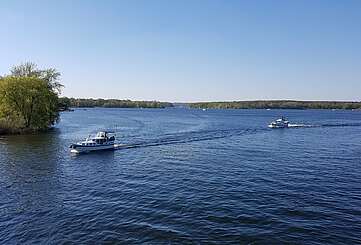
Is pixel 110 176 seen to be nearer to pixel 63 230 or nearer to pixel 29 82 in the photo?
pixel 63 230

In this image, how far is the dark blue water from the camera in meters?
23.3

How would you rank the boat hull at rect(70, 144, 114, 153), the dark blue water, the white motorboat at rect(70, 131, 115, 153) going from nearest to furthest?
1. the dark blue water
2. the boat hull at rect(70, 144, 114, 153)
3. the white motorboat at rect(70, 131, 115, 153)

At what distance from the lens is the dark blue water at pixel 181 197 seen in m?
23.3

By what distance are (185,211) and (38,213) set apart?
407 inches

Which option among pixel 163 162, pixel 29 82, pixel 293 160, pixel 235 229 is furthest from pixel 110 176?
pixel 29 82

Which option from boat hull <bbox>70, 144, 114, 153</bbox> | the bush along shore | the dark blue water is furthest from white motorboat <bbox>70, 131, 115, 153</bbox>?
the bush along shore

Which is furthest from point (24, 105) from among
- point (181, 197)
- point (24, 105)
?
point (181, 197)

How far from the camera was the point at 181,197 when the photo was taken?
102ft

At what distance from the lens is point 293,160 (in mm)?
49031

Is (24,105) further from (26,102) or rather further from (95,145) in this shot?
(95,145)

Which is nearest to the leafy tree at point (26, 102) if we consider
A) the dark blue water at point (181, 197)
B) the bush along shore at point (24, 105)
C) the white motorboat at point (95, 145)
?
the bush along shore at point (24, 105)

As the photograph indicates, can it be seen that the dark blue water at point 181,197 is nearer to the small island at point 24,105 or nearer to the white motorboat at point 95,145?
the white motorboat at point 95,145

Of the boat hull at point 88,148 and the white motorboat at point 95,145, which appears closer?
the boat hull at point 88,148

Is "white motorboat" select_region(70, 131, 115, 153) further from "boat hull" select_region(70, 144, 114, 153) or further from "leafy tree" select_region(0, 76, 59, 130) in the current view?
"leafy tree" select_region(0, 76, 59, 130)
